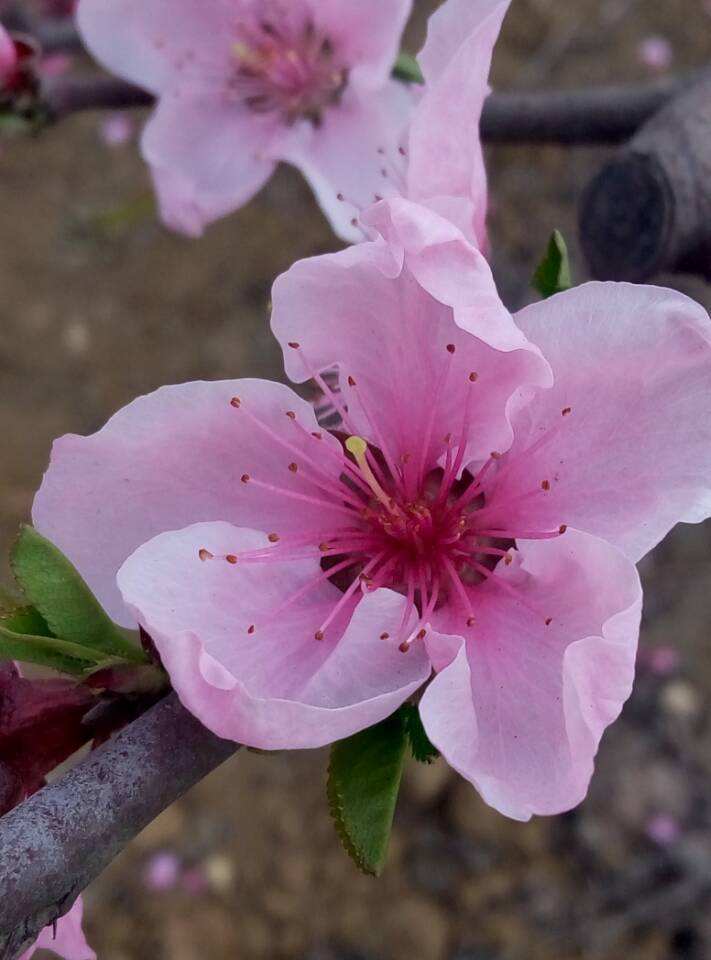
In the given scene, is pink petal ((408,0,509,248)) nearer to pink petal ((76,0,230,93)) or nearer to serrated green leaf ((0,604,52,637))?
serrated green leaf ((0,604,52,637))

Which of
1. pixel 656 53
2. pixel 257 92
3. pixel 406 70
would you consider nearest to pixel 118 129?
pixel 656 53

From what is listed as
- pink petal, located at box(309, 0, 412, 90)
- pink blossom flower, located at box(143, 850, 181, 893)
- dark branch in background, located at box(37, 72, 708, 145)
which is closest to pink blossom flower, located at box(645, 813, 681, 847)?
pink blossom flower, located at box(143, 850, 181, 893)

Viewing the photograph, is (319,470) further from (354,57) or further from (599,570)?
(354,57)

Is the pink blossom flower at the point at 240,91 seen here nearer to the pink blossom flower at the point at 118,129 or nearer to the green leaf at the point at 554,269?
the green leaf at the point at 554,269

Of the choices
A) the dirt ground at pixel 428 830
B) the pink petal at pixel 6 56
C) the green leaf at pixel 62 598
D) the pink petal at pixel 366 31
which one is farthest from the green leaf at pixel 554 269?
the dirt ground at pixel 428 830

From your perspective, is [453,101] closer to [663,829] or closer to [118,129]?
[663,829]
